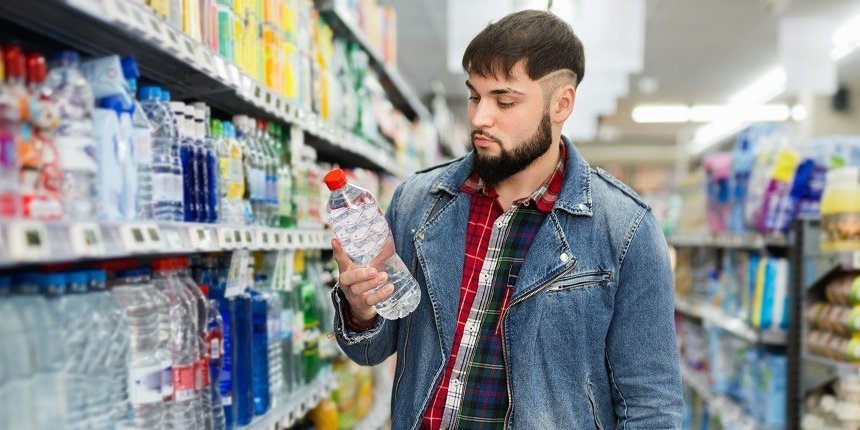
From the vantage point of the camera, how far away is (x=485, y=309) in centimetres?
178

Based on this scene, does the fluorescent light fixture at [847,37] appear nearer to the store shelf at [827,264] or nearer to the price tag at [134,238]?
the store shelf at [827,264]

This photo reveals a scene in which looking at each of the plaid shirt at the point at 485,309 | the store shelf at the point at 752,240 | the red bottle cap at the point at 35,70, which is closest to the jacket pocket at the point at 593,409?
the plaid shirt at the point at 485,309

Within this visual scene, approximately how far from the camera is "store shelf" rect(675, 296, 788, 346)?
3.87 metres

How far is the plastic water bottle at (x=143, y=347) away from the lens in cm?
156

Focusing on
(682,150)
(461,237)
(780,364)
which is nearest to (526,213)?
(461,237)

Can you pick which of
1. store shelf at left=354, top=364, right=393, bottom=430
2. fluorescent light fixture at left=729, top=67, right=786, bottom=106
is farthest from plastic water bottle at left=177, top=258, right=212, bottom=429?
fluorescent light fixture at left=729, top=67, right=786, bottom=106

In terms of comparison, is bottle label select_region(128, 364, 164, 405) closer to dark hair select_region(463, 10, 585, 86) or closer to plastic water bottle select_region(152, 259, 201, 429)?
plastic water bottle select_region(152, 259, 201, 429)

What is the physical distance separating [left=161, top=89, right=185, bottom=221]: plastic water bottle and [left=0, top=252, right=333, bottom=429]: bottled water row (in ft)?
0.53

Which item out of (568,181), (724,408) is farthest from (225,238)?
(724,408)

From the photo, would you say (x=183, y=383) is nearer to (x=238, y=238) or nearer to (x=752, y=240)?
(x=238, y=238)

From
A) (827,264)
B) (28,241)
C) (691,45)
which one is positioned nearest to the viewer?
(28,241)

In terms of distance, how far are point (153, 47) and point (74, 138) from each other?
→ 0.45 metres

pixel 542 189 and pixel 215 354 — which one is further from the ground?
pixel 542 189

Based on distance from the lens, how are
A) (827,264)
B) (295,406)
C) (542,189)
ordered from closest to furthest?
(542,189) → (295,406) → (827,264)
